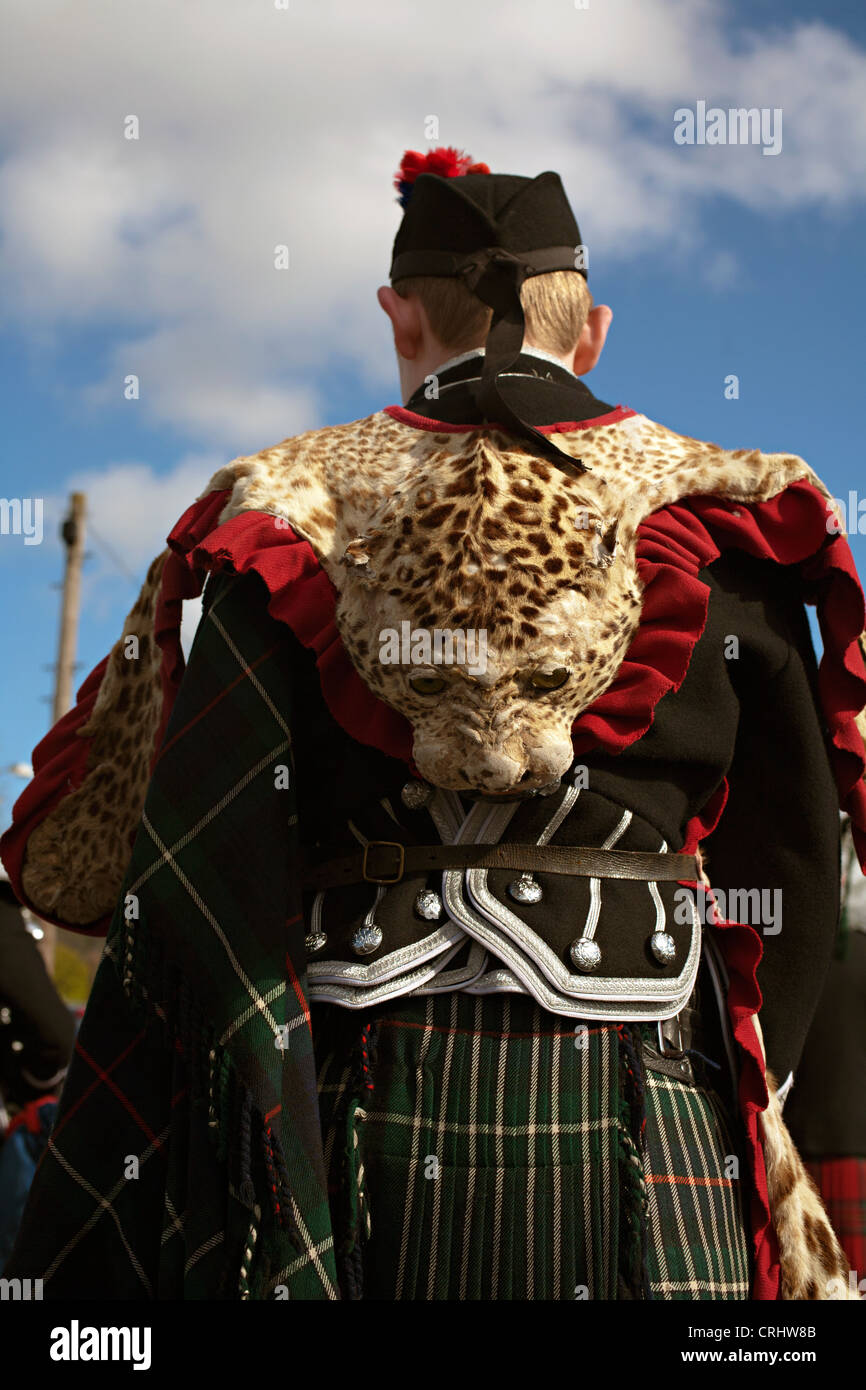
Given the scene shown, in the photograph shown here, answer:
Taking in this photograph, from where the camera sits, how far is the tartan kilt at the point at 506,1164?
1.52 m

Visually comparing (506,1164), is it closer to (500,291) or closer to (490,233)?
(500,291)

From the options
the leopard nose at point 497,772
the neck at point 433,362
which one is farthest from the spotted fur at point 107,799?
the leopard nose at point 497,772

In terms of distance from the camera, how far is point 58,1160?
1.69 meters

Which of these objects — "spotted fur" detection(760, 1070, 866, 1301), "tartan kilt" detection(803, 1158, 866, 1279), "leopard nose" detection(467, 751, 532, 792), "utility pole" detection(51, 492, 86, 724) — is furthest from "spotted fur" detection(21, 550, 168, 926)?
"utility pole" detection(51, 492, 86, 724)

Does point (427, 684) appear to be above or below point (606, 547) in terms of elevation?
below

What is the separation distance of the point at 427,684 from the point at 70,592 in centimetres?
1745

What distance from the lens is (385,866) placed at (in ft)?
5.49

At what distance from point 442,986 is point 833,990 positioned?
7.32 ft

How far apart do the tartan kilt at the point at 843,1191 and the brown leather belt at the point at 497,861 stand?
1823 millimetres

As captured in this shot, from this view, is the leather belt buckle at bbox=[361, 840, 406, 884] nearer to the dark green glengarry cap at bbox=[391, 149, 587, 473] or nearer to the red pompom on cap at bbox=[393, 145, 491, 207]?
the dark green glengarry cap at bbox=[391, 149, 587, 473]

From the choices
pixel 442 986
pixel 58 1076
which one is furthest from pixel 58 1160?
pixel 58 1076

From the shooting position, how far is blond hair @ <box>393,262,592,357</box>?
6.36 feet

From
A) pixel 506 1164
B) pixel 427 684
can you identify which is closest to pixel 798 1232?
pixel 506 1164
